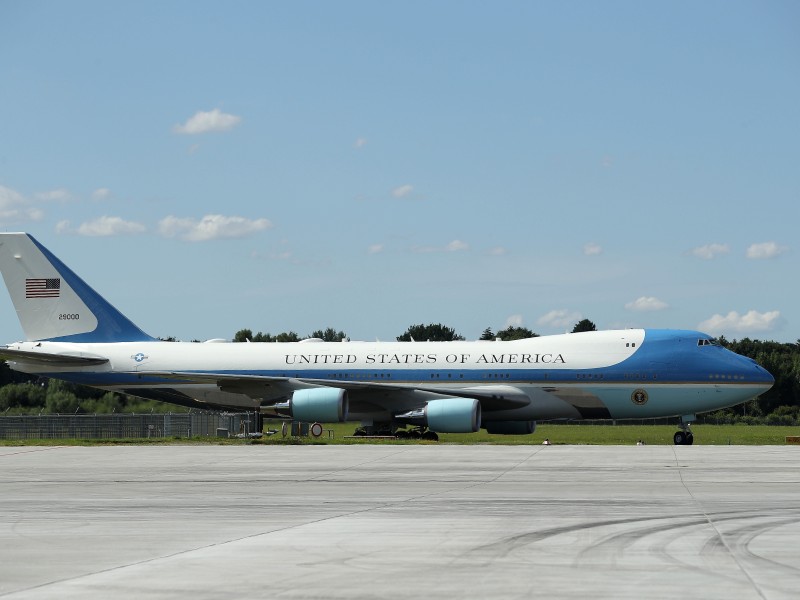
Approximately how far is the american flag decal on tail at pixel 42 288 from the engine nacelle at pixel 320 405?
1229 cm

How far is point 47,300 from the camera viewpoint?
1773 inches

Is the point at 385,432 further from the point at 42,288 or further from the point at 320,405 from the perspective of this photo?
the point at 42,288

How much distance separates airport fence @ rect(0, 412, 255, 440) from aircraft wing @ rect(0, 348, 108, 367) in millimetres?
2212

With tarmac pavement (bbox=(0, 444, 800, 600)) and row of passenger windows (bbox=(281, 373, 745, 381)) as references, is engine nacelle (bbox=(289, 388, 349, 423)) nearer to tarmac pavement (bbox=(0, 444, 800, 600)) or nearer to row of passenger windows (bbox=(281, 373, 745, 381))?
row of passenger windows (bbox=(281, 373, 745, 381))

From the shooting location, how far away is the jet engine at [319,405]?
125 ft

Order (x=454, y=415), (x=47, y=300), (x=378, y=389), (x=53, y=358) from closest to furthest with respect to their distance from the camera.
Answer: (x=454, y=415) < (x=378, y=389) < (x=53, y=358) < (x=47, y=300)

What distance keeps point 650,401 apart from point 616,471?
16.4 metres

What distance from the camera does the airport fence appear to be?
138 ft

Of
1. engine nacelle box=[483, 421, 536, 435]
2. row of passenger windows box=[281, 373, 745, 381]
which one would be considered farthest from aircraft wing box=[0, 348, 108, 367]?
engine nacelle box=[483, 421, 536, 435]

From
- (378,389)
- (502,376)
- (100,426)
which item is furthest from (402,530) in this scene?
(100,426)

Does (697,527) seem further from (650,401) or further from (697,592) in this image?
(650,401)

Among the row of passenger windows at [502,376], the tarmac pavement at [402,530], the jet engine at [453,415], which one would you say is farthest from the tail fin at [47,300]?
the tarmac pavement at [402,530]

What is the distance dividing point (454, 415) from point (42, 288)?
59.1 feet

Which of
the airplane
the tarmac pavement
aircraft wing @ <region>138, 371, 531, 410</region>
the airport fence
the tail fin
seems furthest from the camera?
the tail fin
